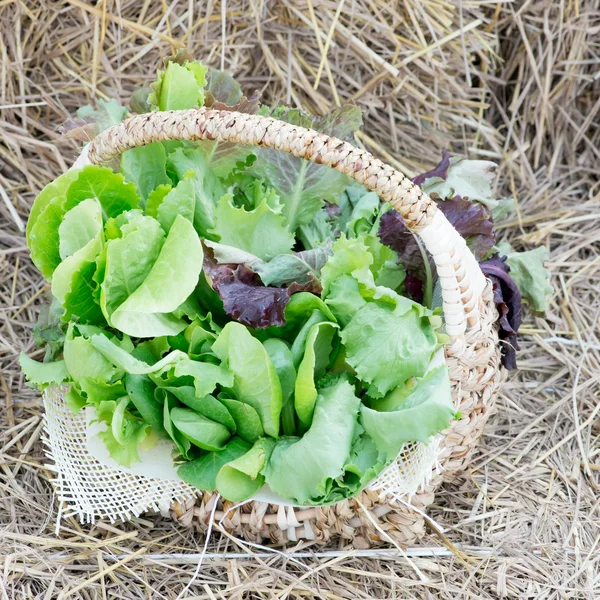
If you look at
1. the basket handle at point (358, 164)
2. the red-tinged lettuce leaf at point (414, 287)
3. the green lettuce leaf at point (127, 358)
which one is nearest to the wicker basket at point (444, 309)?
the basket handle at point (358, 164)

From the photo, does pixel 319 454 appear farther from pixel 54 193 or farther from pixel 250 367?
pixel 54 193

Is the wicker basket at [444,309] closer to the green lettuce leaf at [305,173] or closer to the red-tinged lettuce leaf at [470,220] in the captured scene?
the red-tinged lettuce leaf at [470,220]

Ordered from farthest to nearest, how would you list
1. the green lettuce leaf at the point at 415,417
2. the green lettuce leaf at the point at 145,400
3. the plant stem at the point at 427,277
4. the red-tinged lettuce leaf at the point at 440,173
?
1. the red-tinged lettuce leaf at the point at 440,173
2. the plant stem at the point at 427,277
3. the green lettuce leaf at the point at 145,400
4. the green lettuce leaf at the point at 415,417

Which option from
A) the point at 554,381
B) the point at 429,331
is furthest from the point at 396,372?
the point at 554,381

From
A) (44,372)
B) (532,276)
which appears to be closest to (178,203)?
(44,372)

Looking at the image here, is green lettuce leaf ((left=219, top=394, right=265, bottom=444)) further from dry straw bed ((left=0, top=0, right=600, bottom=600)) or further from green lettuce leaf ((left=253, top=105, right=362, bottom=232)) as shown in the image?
green lettuce leaf ((left=253, top=105, right=362, bottom=232))

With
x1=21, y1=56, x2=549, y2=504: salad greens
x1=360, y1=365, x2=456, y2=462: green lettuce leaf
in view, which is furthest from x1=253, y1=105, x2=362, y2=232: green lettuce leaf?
x1=360, y1=365, x2=456, y2=462: green lettuce leaf
